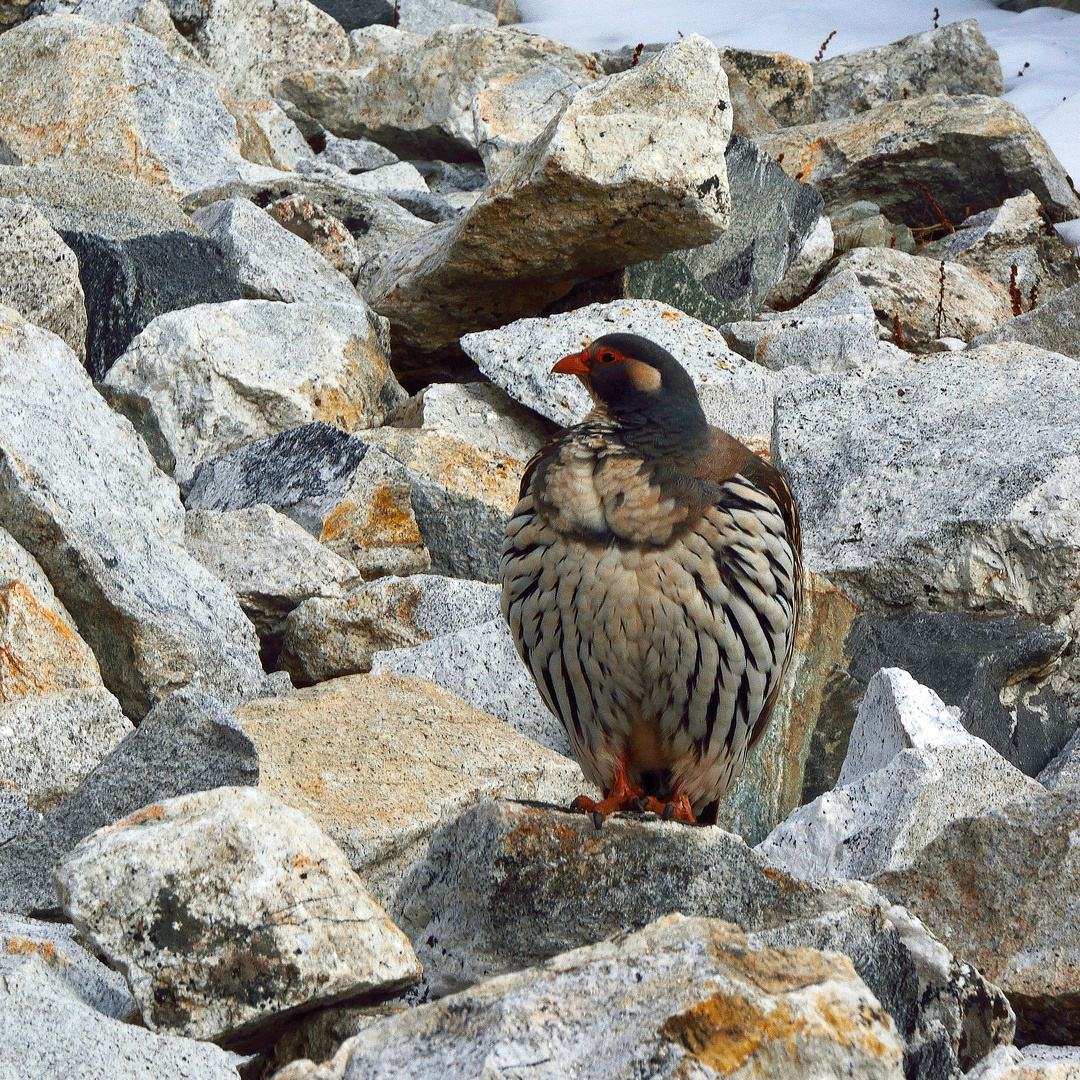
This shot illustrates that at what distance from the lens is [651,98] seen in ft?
26.6

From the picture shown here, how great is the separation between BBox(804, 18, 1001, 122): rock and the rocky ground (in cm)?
204

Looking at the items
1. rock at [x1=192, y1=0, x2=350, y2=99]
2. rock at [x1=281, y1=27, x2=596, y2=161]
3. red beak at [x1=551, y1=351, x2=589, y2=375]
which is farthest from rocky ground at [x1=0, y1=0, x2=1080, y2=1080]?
red beak at [x1=551, y1=351, x2=589, y2=375]

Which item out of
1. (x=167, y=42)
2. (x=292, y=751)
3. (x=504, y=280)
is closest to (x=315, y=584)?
(x=292, y=751)

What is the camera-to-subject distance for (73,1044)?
9.02 feet

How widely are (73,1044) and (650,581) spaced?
1.94 m

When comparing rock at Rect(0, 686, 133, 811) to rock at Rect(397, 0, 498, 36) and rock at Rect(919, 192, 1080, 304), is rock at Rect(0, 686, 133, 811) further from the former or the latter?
rock at Rect(397, 0, 498, 36)


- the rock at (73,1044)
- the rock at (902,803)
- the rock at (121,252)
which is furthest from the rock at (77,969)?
the rock at (121,252)

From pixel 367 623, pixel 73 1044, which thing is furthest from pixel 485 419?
pixel 73 1044

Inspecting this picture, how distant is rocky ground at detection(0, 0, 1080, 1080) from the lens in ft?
10.1

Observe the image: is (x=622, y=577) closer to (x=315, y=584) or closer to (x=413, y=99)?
(x=315, y=584)

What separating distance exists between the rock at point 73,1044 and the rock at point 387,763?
123 cm

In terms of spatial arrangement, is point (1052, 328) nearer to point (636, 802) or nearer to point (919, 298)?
point (919, 298)

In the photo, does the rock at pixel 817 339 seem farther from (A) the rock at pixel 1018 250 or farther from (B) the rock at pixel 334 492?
(B) the rock at pixel 334 492

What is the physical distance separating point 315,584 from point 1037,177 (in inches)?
308
